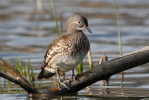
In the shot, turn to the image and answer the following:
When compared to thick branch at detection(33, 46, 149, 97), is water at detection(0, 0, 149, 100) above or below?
above

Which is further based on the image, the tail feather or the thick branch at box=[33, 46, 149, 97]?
the tail feather

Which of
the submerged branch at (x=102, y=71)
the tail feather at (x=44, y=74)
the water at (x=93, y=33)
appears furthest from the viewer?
the water at (x=93, y=33)

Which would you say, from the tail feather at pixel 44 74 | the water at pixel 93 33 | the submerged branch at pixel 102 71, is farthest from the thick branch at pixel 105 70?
the tail feather at pixel 44 74

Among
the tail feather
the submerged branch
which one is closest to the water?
the submerged branch

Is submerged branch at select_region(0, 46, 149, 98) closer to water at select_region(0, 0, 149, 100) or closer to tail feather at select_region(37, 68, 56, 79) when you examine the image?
water at select_region(0, 0, 149, 100)

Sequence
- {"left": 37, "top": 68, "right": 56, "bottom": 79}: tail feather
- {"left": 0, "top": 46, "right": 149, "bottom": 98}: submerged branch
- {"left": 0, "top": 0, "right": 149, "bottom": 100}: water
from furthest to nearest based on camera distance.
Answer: {"left": 0, "top": 0, "right": 149, "bottom": 100}: water → {"left": 37, "top": 68, "right": 56, "bottom": 79}: tail feather → {"left": 0, "top": 46, "right": 149, "bottom": 98}: submerged branch

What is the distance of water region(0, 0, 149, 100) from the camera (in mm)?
8766

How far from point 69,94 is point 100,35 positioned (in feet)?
23.6

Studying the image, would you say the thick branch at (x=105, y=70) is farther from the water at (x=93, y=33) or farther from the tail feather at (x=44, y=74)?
the tail feather at (x=44, y=74)

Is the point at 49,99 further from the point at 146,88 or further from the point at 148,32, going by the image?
the point at 148,32

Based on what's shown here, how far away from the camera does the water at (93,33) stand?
877 centimetres

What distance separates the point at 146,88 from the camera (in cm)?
870

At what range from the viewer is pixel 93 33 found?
1532 centimetres

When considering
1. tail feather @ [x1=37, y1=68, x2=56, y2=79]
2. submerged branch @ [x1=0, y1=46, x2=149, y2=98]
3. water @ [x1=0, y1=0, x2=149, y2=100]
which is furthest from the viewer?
water @ [x1=0, y1=0, x2=149, y2=100]
